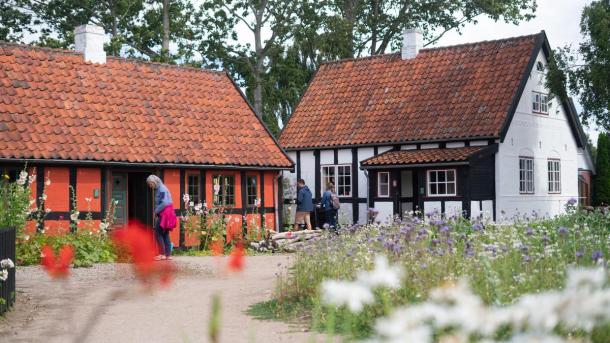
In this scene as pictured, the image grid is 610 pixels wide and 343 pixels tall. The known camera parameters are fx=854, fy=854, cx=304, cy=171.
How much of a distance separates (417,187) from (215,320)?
23.4 meters

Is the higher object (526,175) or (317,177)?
(317,177)

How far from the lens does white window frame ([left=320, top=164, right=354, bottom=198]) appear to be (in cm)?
2788

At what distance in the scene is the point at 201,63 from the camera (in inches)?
1526

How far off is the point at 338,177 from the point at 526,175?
603 centimetres

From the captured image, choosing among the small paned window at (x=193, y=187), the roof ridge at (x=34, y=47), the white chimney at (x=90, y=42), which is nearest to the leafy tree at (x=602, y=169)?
the small paned window at (x=193, y=187)

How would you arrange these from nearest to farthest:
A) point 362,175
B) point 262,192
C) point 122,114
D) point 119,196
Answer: point 119,196
point 122,114
point 262,192
point 362,175

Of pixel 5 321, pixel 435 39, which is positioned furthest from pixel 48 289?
pixel 435 39

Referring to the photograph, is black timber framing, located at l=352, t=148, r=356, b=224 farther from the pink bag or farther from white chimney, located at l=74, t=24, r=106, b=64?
the pink bag

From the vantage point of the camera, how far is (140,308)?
34.8 ft

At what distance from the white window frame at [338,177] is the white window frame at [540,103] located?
6.16m

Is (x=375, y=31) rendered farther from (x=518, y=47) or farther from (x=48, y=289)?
(x=48, y=289)

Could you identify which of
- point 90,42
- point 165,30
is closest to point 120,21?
point 165,30

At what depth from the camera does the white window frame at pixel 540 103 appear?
26872mm

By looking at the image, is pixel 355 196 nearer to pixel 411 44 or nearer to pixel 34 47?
pixel 411 44
